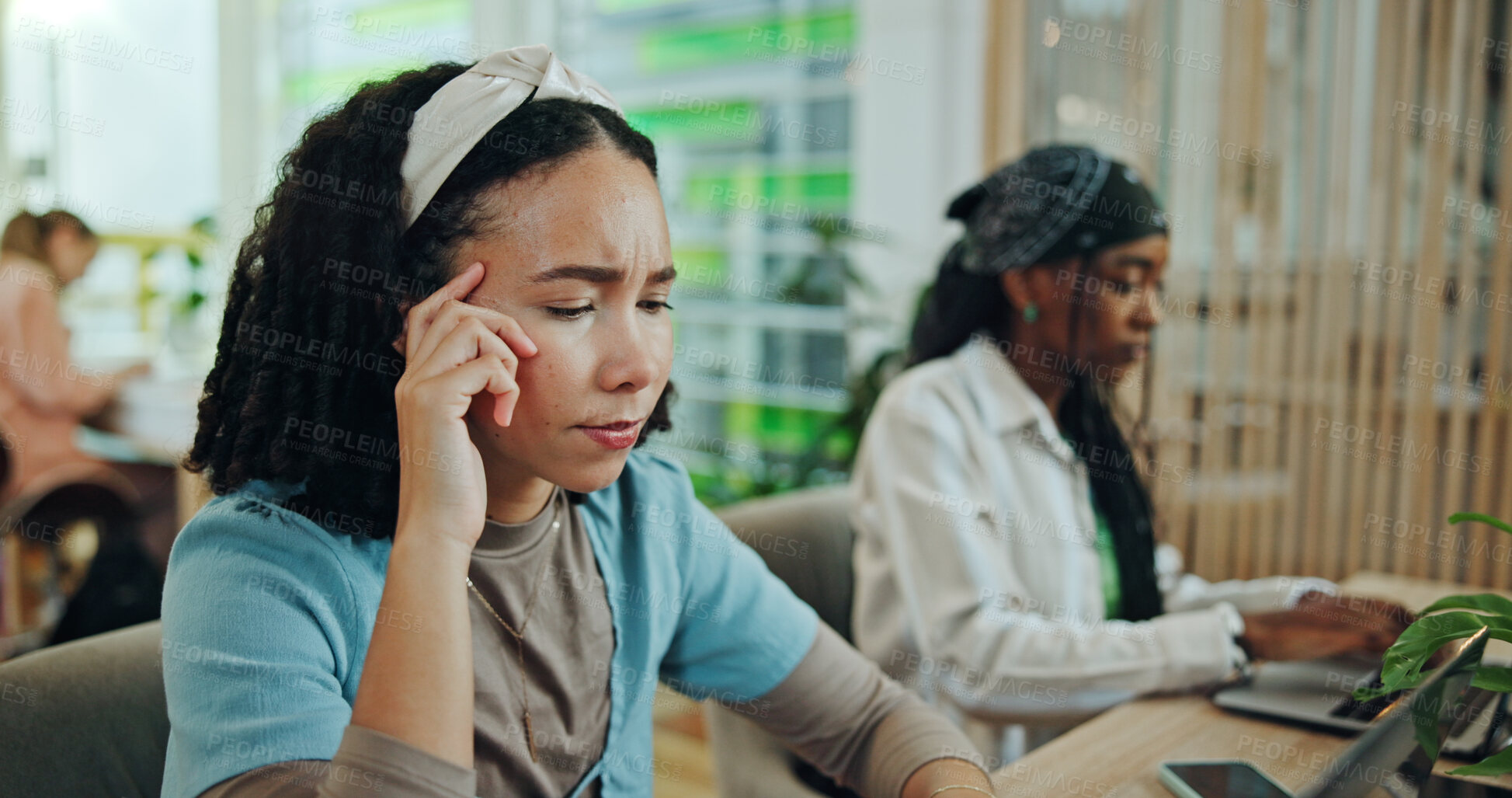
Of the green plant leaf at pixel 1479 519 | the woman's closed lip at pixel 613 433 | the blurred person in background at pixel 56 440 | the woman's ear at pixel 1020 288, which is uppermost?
the woman's ear at pixel 1020 288

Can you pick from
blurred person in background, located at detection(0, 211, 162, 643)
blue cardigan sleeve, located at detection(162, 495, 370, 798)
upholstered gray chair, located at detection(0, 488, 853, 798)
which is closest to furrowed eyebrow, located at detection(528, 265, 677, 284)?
blue cardigan sleeve, located at detection(162, 495, 370, 798)

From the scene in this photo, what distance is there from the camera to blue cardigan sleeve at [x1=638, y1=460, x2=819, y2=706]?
119 centimetres

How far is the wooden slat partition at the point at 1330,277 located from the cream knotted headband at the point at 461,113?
2270 mm

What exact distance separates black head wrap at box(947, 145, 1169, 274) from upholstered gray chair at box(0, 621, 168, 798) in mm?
1291

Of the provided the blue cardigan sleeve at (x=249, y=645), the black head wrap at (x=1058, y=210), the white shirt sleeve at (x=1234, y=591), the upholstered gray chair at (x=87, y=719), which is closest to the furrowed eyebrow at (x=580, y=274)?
the blue cardigan sleeve at (x=249, y=645)

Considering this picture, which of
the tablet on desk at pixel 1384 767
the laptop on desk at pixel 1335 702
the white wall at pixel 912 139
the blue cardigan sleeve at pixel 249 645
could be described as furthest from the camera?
the white wall at pixel 912 139

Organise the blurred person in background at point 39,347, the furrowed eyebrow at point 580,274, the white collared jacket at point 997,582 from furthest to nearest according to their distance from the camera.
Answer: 1. the blurred person in background at point 39,347
2. the white collared jacket at point 997,582
3. the furrowed eyebrow at point 580,274

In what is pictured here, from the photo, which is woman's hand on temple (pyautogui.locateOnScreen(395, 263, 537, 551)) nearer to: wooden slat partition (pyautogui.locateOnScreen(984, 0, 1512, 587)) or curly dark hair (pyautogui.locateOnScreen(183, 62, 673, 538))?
curly dark hair (pyautogui.locateOnScreen(183, 62, 673, 538))

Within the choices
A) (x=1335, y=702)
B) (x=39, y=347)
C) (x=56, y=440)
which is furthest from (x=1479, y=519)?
(x=56, y=440)

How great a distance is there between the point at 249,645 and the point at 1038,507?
1196 mm

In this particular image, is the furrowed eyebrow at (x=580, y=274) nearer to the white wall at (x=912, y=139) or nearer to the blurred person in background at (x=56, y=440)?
the white wall at (x=912, y=139)

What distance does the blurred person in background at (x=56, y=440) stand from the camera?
10.4 feet

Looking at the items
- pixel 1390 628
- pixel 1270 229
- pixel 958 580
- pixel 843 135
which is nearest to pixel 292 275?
pixel 958 580

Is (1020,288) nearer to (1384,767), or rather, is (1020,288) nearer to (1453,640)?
(1453,640)
